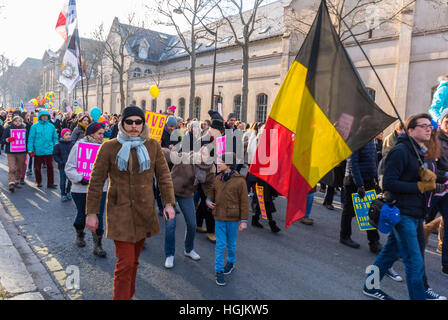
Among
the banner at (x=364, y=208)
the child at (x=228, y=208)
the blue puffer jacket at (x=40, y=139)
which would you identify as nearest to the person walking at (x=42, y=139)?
the blue puffer jacket at (x=40, y=139)

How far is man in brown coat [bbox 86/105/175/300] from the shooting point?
10.1 feet

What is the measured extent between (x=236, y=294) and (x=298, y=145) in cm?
174

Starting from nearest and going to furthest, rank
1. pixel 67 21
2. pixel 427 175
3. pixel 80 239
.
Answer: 1. pixel 427 175
2. pixel 80 239
3. pixel 67 21

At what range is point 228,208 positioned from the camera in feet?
13.6

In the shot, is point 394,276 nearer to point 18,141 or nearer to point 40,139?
point 40,139

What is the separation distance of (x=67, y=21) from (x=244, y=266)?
1374 centimetres

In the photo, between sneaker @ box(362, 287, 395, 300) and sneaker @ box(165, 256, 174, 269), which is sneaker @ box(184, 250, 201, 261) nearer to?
sneaker @ box(165, 256, 174, 269)

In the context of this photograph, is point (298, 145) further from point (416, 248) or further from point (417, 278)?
point (417, 278)

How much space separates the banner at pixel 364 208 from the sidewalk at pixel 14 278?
14.0 ft

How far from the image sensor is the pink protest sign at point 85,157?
4867mm

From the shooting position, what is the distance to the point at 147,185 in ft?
10.6

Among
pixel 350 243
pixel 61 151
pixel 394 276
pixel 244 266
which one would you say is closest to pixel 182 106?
pixel 61 151

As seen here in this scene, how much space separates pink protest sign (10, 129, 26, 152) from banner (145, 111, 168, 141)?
4061 millimetres
